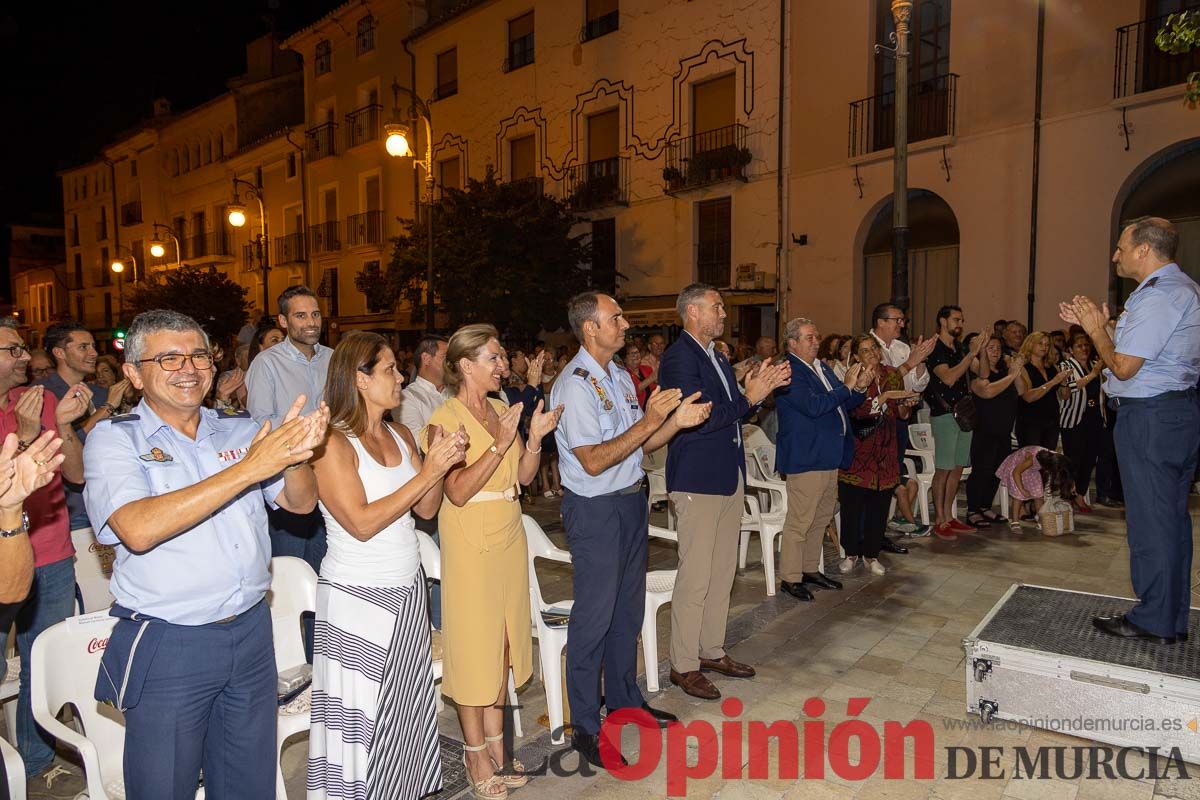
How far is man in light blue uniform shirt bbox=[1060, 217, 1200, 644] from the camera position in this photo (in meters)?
3.62

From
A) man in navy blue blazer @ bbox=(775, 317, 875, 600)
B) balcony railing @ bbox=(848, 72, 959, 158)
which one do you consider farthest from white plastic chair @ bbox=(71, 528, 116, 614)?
balcony railing @ bbox=(848, 72, 959, 158)

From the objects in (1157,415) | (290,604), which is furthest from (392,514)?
(1157,415)

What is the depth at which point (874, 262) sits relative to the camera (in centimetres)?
1423

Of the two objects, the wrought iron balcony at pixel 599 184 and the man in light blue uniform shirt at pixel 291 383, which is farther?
the wrought iron balcony at pixel 599 184

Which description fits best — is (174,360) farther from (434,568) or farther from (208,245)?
(208,245)

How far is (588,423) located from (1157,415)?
9.15 feet

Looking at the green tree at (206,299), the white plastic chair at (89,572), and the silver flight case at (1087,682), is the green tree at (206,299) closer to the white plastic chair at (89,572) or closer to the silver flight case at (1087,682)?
the white plastic chair at (89,572)

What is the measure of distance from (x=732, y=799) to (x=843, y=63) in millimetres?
13774

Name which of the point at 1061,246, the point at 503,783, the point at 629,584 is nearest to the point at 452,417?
the point at 629,584

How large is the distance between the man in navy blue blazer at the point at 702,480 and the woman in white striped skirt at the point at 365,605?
1629 millimetres

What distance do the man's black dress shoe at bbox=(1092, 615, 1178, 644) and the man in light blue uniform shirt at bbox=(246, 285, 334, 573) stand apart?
4306 mm

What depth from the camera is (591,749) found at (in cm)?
338

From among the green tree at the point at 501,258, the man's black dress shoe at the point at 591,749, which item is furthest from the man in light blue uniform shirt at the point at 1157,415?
the green tree at the point at 501,258

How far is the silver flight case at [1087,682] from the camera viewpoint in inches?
130
